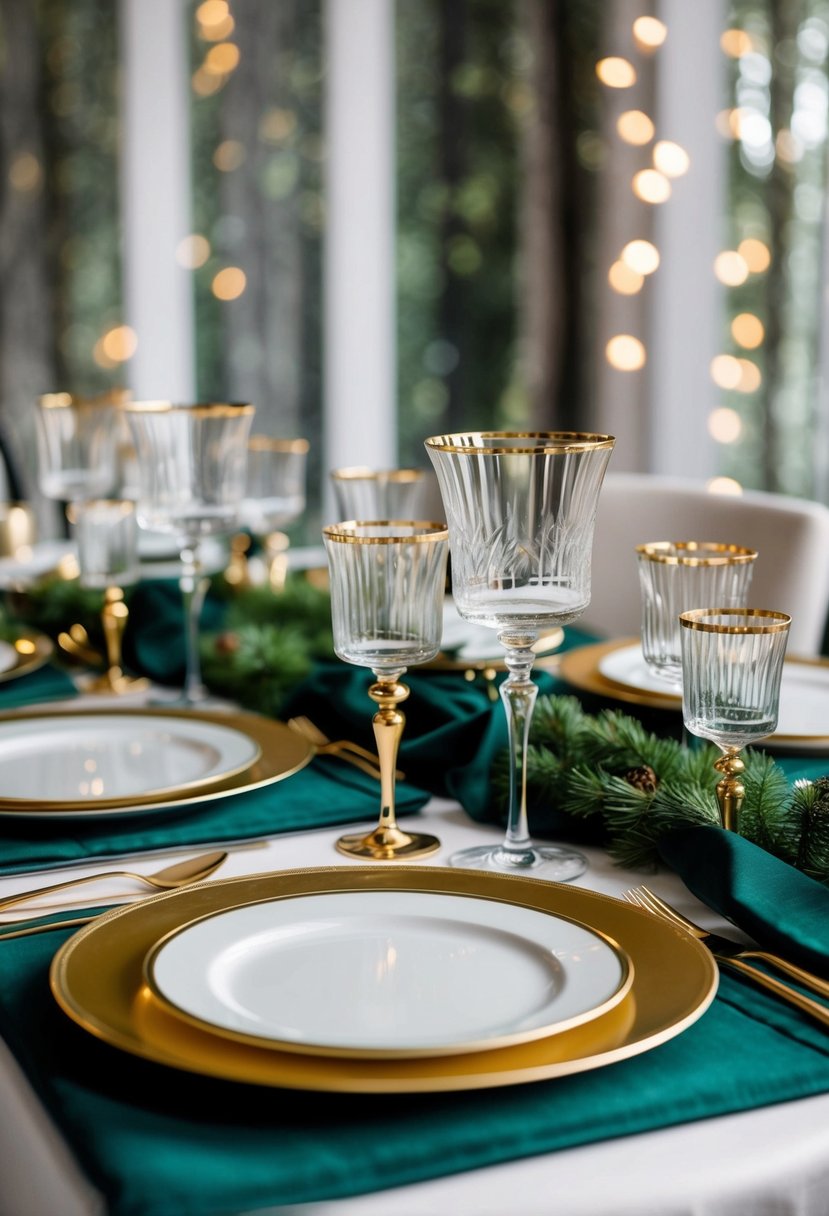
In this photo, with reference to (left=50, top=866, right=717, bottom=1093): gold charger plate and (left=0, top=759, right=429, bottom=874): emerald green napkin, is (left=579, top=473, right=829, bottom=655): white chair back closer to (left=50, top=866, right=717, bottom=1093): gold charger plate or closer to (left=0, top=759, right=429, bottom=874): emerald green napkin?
(left=0, top=759, right=429, bottom=874): emerald green napkin

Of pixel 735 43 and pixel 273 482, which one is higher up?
pixel 735 43

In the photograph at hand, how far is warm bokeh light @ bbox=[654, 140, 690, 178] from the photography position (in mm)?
3352

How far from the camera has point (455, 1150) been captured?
51 cm

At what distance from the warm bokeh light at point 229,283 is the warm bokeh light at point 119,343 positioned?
0.30 m

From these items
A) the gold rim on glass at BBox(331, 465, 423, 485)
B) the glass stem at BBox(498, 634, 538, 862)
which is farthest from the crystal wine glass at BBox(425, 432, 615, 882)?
the gold rim on glass at BBox(331, 465, 423, 485)

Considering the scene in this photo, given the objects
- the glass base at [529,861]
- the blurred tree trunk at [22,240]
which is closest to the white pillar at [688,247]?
the blurred tree trunk at [22,240]

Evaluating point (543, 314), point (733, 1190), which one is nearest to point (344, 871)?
point (733, 1190)

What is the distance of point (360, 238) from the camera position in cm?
393

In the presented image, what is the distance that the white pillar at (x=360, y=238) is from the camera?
380cm

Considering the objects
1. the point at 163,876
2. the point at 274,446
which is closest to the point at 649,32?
the point at 274,446

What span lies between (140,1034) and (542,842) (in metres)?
0.42

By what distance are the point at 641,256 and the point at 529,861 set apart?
292 cm

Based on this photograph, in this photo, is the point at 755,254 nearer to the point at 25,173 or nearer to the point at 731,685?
the point at 25,173

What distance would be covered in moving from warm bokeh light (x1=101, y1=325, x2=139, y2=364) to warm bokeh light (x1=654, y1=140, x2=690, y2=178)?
1.57 metres
